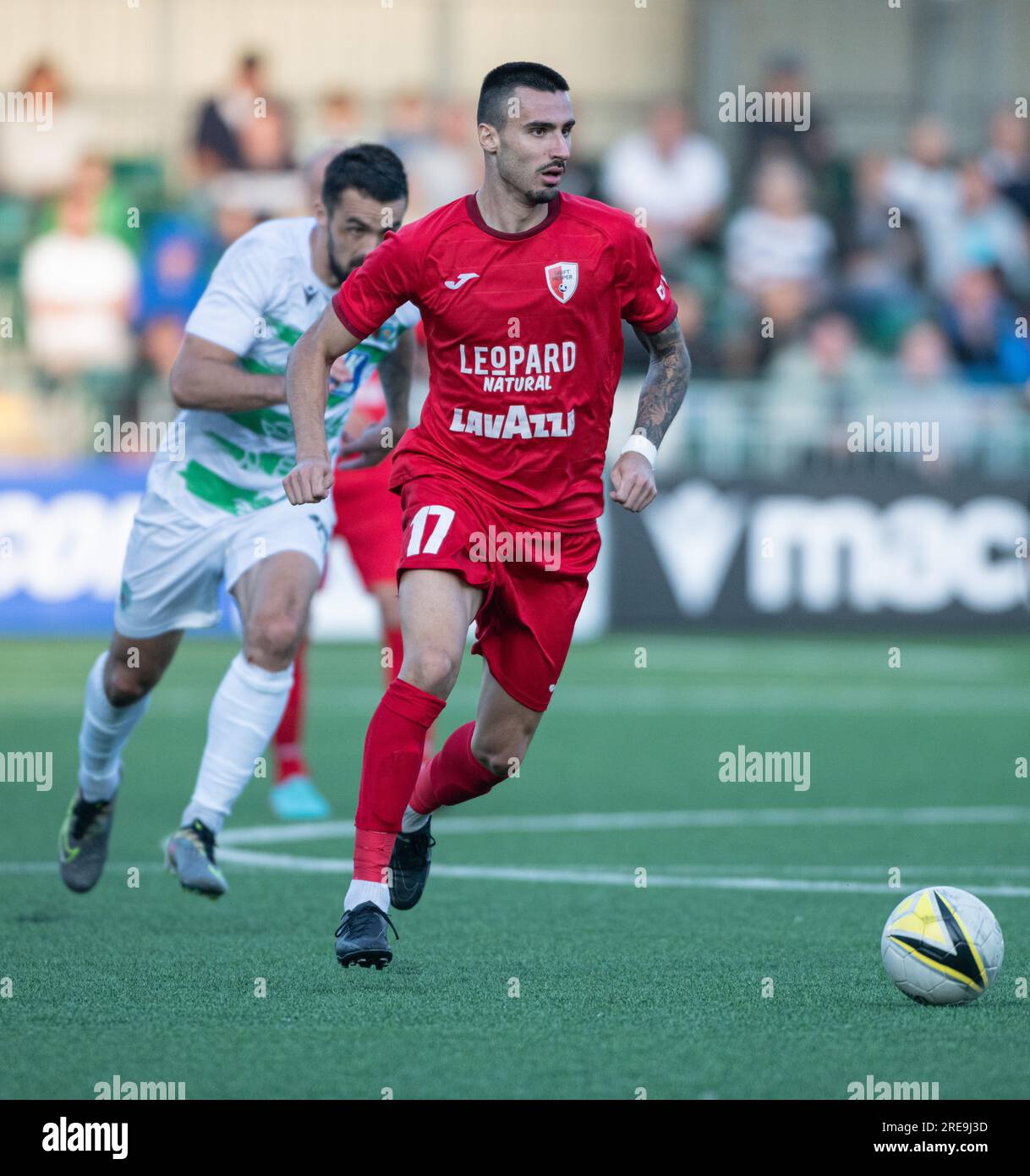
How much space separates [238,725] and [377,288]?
1.52 metres

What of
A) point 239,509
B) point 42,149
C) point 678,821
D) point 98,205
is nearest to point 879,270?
point 98,205

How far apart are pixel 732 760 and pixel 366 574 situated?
2.22m

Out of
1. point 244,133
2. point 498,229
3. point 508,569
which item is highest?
point 244,133

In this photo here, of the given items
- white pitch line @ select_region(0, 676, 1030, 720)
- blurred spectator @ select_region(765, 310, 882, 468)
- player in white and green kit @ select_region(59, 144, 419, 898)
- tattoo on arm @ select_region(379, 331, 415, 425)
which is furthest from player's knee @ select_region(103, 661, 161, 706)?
blurred spectator @ select_region(765, 310, 882, 468)

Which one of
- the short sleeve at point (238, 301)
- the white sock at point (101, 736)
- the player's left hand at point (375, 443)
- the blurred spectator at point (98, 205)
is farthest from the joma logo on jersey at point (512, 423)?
the blurred spectator at point (98, 205)

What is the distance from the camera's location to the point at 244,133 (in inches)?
722

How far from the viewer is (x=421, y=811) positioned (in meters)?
6.15

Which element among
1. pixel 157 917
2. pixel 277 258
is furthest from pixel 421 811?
pixel 277 258

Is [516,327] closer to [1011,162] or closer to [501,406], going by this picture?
[501,406]

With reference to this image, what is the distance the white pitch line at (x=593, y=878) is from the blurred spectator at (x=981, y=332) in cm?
1156

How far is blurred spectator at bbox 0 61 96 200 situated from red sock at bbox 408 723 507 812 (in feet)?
44.6

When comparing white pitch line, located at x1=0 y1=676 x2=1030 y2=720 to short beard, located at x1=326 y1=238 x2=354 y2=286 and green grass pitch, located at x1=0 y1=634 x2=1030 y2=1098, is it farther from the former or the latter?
short beard, located at x1=326 y1=238 x2=354 y2=286

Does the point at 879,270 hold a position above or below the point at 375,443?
above

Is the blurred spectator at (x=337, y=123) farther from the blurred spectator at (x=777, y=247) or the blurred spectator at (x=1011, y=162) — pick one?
the blurred spectator at (x=1011, y=162)
